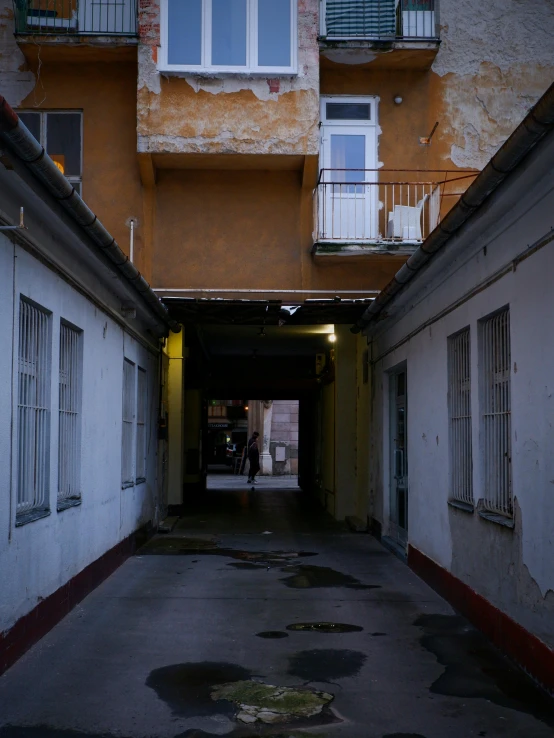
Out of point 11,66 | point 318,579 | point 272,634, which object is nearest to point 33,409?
point 272,634

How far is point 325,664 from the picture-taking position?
21.8 feet

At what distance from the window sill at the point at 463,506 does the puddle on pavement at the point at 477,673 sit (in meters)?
1.03

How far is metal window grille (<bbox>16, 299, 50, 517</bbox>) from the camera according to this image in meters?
7.38

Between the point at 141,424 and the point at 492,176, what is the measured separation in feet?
29.3

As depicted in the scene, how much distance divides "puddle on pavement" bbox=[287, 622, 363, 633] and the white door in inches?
487

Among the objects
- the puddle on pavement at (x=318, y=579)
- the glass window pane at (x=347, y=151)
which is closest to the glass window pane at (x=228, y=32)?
the glass window pane at (x=347, y=151)

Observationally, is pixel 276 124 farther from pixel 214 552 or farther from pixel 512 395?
pixel 512 395

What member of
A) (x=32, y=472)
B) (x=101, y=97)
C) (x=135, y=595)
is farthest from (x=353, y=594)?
(x=101, y=97)

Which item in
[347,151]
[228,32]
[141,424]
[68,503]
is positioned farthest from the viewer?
[347,151]

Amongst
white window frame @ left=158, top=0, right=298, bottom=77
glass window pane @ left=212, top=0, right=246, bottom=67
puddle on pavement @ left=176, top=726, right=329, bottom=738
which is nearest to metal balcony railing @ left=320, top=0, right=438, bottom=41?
white window frame @ left=158, top=0, right=298, bottom=77

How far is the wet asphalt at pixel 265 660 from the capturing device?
5.23 metres

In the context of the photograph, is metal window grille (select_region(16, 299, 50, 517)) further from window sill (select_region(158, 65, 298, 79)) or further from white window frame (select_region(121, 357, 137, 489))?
window sill (select_region(158, 65, 298, 79))

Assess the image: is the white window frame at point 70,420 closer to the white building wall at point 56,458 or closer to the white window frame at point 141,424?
the white building wall at point 56,458

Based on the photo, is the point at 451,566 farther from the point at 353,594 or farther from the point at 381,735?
the point at 381,735
